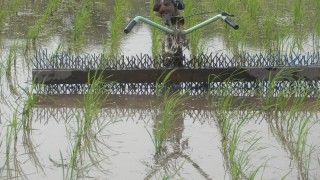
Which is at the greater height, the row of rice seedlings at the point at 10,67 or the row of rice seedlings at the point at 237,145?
the row of rice seedlings at the point at 10,67

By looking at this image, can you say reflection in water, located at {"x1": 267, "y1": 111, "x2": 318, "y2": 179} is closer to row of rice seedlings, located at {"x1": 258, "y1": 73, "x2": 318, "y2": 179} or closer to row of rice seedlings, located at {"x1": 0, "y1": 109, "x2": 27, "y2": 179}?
row of rice seedlings, located at {"x1": 258, "y1": 73, "x2": 318, "y2": 179}

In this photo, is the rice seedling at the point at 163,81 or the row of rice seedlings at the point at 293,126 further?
the rice seedling at the point at 163,81

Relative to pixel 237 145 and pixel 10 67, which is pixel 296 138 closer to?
pixel 237 145

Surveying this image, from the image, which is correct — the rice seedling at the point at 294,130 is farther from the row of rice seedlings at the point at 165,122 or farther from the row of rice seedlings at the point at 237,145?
the row of rice seedlings at the point at 165,122

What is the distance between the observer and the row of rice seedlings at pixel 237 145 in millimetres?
3705

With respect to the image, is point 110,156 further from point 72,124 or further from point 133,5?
point 133,5

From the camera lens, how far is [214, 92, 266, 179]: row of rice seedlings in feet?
12.2

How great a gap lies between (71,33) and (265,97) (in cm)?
310

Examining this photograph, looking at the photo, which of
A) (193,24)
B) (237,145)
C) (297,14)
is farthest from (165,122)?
(297,14)

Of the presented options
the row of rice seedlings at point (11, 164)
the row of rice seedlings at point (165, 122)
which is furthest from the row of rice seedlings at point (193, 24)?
the row of rice seedlings at point (11, 164)

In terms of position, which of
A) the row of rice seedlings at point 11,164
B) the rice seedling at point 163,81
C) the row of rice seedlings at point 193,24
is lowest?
the row of rice seedlings at point 11,164

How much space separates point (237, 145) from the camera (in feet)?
13.9

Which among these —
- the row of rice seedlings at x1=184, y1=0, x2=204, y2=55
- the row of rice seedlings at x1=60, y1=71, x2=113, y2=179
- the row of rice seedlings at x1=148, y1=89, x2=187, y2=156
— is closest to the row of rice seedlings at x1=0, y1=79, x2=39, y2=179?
the row of rice seedlings at x1=60, y1=71, x2=113, y2=179

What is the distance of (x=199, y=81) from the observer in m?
5.43
